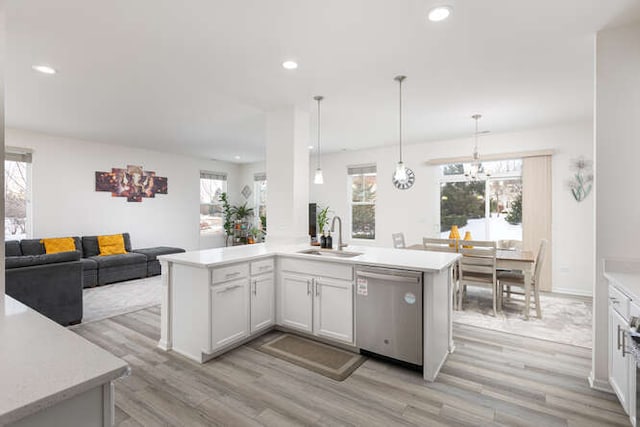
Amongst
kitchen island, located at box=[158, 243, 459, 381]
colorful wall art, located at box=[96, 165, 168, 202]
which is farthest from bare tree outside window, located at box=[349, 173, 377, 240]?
colorful wall art, located at box=[96, 165, 168, 202]

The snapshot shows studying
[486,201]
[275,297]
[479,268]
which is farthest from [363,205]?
[275,297]

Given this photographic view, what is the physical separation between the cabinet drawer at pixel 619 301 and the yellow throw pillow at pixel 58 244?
7.09m

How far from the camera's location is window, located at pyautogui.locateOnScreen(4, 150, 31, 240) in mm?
5266

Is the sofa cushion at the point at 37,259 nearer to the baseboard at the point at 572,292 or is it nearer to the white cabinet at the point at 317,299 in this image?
the white cabinet at the point at 317,299

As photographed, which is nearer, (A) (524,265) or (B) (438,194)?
(A) (524,265)

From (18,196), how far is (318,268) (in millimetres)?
5695

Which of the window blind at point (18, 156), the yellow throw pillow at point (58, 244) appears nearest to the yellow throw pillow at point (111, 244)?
the yellow throw pillow at point (58, 244)

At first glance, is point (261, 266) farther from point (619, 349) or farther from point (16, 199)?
point (16, 199)

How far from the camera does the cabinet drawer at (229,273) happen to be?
271cm

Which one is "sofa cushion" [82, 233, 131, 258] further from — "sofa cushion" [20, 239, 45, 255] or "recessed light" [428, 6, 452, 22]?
"recessed light" [428, 6, 452, 22]

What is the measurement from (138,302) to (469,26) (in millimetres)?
5021

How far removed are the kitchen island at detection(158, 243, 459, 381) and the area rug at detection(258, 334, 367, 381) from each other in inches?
3.5

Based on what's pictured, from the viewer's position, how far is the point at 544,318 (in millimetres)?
3783

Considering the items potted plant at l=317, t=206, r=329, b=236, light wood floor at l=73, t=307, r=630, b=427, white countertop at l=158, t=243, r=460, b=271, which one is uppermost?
potted plant at l=317, t=206, r=329, b=236
